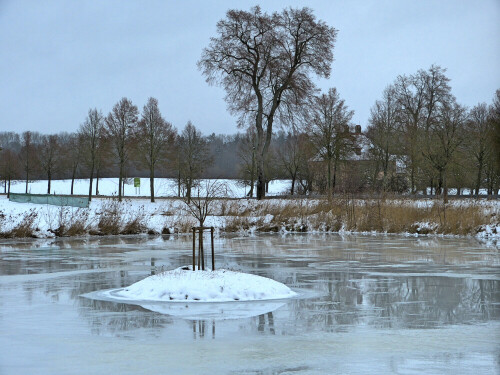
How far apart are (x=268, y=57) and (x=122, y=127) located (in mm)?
14185

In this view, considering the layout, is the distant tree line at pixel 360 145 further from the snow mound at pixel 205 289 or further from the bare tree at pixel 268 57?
the snow mound at pixel 205 289

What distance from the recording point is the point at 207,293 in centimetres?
1184

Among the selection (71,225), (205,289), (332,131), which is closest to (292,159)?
(332,131)

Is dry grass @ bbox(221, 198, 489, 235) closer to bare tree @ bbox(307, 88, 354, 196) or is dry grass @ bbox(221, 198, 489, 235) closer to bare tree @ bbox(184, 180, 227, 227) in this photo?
bare tree @ bbox(184, 180, 227, 227)

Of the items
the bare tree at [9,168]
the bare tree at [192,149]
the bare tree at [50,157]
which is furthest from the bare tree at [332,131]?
the bare tree at [9,168]

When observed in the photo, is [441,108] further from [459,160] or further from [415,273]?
[415,273]

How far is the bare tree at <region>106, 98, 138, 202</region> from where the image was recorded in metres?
52.2

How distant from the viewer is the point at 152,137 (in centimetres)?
5244

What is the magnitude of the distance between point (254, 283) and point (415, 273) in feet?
18.7

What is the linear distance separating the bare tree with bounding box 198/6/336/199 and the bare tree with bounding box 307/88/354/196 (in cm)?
642

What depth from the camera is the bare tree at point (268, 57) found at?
150ft

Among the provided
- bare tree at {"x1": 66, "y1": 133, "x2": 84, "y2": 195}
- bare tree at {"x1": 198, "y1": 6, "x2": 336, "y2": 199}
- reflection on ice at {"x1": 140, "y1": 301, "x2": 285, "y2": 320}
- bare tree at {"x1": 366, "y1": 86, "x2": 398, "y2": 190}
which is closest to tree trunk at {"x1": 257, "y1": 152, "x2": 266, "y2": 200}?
bare tree at {"x1": 198, "y1": 6, "x2": 336, "y2": 199}

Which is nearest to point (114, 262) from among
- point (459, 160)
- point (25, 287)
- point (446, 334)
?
point (25, 287)

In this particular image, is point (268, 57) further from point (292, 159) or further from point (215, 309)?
point (215, 309)
